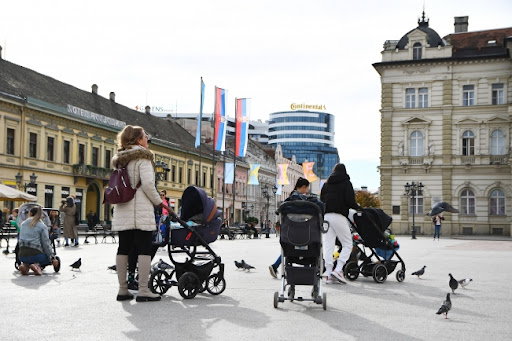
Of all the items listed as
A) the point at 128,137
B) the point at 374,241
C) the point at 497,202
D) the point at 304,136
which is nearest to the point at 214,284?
the point at 128,137

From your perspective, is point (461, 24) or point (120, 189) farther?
point (461, 24)

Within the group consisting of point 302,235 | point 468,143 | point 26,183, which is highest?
point 468,143

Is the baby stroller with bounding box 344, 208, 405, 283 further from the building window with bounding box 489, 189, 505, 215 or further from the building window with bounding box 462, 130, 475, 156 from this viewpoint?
the building window with bounding box 462, 130, 475, 156

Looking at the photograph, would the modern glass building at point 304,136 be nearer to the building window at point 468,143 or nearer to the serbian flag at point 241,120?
the building window at point 468,143

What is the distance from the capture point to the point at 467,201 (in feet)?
165

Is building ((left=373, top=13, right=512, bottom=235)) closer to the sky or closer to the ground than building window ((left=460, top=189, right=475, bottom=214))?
closer to the sky

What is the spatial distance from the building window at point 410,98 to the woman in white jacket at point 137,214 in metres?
45.6

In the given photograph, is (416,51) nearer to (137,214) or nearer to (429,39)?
(429,39)

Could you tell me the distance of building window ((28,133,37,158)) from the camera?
45.1 m

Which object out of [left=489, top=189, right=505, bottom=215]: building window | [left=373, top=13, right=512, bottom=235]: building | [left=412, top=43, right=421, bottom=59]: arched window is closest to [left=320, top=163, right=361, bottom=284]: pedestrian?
[left=373, top=13, right=512, bottom=235]: building

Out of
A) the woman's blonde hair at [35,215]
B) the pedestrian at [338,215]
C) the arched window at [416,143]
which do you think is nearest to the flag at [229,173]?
the arched window at [416,143]

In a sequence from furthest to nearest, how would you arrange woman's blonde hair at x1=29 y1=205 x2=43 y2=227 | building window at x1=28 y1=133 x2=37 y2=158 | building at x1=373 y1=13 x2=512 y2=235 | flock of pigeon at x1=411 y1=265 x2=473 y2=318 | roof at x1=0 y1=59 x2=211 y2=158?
1. building at x1=373 y1=13 x2=512 y2=235
2. building window at x1=28 y1=133 x2=37 y2=158
3. roof at x1=0 y1=59 x2=211 y2=158
4. woman's blonde hair at x1=29 y1=205 x2=43 y2=227
5. flock of pigeon at x1=411 y1=265 x2=473 y2=318

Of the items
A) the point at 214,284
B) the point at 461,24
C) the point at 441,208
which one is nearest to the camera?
the point at 214,284

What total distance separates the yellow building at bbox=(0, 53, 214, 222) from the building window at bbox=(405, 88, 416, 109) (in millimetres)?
16520
